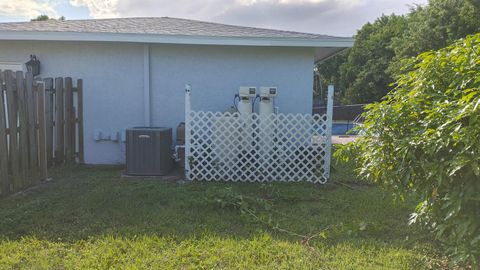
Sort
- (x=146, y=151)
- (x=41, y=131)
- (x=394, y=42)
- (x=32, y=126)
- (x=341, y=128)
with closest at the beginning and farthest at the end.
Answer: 1. (x=32, y=126)
2. (x=41, y=131)
3. (x=146, y=151)
4. (x=341, y=128)
5. (x=394, y=42)

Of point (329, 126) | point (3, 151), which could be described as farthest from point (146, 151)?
point (329, 126)

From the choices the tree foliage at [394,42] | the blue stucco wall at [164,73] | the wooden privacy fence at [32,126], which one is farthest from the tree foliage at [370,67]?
the wooden privacy fence at [32,126]

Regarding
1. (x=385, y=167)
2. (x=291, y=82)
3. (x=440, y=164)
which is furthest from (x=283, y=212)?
(x=291, y=82)

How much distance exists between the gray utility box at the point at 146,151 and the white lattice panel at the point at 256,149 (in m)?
0.50

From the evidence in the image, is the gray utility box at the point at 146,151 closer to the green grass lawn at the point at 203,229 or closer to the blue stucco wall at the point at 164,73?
the green grass lawn at the point at 203,229

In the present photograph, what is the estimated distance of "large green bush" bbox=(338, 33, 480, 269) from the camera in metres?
2.33

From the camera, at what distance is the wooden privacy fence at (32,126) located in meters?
4.70

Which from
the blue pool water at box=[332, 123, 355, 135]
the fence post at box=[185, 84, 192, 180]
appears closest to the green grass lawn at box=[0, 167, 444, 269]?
the fence post at box=[185, 84, 192, 180]

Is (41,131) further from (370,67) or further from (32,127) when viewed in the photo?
(370,67)

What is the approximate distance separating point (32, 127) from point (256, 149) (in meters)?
3.14

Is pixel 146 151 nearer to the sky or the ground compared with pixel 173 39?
nearer to the ground

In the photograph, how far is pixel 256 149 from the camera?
6.05 meters

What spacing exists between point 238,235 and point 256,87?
3773 mm

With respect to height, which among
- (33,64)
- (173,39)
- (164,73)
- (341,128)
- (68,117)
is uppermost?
(173,39)
